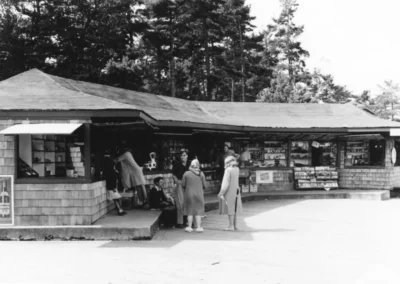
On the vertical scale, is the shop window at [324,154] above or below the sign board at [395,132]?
below

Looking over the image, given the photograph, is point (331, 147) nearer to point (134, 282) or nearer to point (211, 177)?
point (211, 177)

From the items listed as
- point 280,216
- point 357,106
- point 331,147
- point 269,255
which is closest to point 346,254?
point 269,255

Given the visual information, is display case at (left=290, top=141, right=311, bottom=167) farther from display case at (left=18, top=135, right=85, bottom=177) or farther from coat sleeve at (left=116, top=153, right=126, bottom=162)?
display case at (left=18, top=135, right=85, bottom=177)

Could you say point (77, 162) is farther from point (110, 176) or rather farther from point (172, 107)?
point (172, 107)

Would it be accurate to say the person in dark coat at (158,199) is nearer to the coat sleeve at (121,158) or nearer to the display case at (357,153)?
the coat sleeve at (121,158)

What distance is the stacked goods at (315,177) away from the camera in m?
17.3

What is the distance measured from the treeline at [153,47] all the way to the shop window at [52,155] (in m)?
17.6

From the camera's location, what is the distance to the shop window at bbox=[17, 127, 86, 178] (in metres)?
10.1

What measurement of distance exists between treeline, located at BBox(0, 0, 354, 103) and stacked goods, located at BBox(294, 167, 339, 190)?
15318mm

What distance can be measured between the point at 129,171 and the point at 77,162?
1264 mm

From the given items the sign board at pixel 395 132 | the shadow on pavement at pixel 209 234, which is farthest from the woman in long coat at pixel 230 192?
the sign board at pixel 395 132

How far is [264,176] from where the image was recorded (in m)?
17.1

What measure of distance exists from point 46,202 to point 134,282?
386 cm

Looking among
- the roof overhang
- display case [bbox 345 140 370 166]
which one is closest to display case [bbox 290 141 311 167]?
display case [bbox 345 140 370 166]
